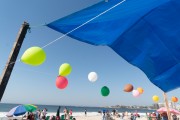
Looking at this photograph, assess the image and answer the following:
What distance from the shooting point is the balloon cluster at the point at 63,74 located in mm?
6270

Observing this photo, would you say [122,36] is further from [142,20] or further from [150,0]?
[150,0]

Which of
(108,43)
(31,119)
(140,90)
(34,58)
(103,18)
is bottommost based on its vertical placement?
(31,119)

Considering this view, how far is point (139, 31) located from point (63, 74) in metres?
3.80

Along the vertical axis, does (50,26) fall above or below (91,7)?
below

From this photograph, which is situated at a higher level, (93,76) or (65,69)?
(93,76)

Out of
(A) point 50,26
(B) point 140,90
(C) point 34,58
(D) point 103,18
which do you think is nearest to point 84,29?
(D) point 103,18

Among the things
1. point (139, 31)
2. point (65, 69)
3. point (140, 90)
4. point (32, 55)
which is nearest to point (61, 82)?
point (65, 69)

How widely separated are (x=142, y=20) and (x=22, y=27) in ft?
8.56

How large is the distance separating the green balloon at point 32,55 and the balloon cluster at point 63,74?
2.28m

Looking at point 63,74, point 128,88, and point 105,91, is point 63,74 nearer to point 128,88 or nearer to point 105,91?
point 105,91

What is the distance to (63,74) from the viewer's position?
6.37m

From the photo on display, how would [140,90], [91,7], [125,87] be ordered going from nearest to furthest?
[91,7], [125,87], [140,90]

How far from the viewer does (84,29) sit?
344 cm

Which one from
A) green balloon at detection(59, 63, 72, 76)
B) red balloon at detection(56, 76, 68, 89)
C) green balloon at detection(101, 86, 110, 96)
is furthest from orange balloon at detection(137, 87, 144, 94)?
green balloon at detection(59, 63, 72, 76)
